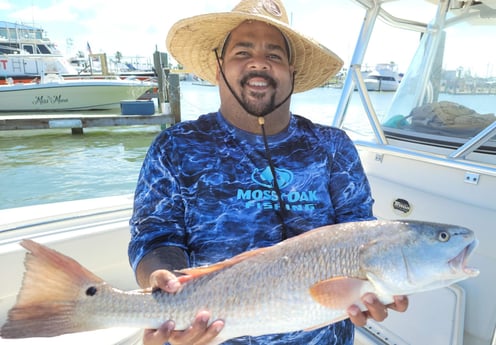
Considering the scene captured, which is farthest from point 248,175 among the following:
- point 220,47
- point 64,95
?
point 64,95


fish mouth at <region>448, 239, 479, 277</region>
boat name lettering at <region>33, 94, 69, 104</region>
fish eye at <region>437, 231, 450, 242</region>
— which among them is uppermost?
fish eye at <region>437, 231, 450, 242</region>

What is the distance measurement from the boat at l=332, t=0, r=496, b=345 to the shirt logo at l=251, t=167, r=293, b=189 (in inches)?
49.6

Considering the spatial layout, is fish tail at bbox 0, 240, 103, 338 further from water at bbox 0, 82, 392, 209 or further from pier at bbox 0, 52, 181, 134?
pier at bbox 0, 52, 181, 134

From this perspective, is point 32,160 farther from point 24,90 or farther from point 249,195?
point 249,195

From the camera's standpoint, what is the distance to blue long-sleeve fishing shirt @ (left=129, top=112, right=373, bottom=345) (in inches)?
67.6

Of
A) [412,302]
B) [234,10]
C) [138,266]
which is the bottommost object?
[412,302]

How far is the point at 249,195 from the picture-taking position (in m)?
1.76

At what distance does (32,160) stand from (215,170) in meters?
13.0

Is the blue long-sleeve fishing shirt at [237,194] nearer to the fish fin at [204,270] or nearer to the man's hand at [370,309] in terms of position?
the fish fin at [204,270]

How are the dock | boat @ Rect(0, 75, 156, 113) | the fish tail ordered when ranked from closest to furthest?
1. the fish tail
2. the dock
3. boat @ Rect(0, 75, 156, 113)

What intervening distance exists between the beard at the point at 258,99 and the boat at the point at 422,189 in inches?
55.6

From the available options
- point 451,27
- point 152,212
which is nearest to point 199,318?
point 152,212

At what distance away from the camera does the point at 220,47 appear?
2283 millimetres

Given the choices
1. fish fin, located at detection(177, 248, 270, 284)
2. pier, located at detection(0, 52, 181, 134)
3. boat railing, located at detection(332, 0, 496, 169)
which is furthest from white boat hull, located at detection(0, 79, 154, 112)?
fish fin, located at detection(177, 248, 270, 284)
